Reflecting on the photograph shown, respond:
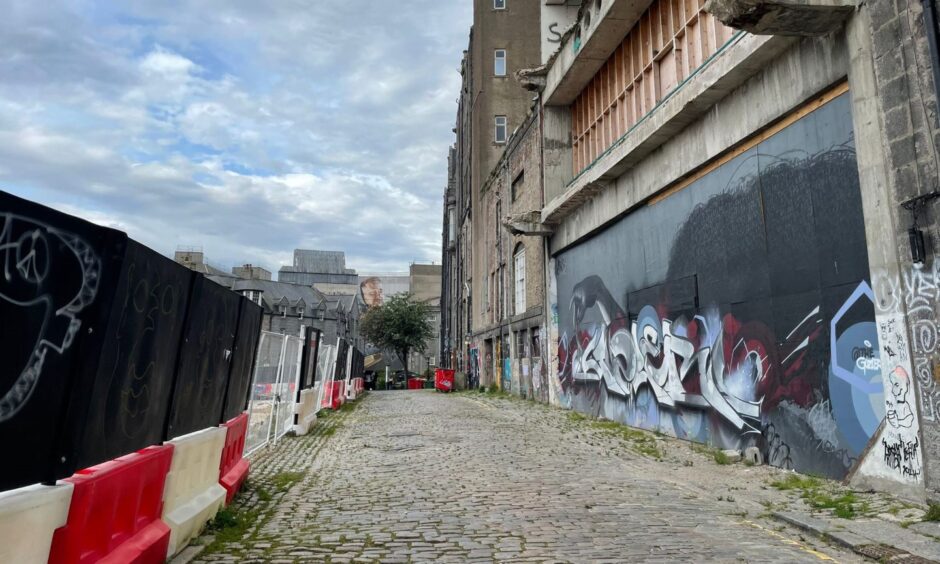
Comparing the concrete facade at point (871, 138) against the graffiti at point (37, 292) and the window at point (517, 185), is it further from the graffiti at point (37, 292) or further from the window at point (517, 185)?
the window at point (517, 185)

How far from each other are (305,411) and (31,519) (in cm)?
1020

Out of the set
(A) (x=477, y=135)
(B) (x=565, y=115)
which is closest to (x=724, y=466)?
(B) (x=565, y=115)

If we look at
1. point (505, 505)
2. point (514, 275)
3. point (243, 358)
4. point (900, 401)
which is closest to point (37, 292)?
point (243, 358)

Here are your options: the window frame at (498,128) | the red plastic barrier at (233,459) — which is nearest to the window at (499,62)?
the window frame at (498,128)

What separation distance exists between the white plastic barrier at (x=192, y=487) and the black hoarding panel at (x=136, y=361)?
1.51ft

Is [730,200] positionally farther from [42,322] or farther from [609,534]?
[42,322]

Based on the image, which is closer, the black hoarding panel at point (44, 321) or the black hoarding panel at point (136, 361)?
the black hoarding panel at point (44, 321)

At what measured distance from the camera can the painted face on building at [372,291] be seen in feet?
321

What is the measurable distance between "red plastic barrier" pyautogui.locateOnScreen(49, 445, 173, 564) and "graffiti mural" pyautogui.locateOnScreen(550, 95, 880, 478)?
6.82 m

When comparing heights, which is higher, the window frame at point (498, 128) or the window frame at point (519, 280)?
the window frame at point (498, 128)

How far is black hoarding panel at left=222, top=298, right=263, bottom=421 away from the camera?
6379 mm

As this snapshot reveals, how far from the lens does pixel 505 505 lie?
6062 millimetres

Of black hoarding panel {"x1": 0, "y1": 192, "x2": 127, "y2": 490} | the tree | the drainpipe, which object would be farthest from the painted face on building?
black hoarding panel {"x1": 0, "y1": 192, "x2": 127, "y2": 490}

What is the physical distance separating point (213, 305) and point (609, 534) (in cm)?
392
